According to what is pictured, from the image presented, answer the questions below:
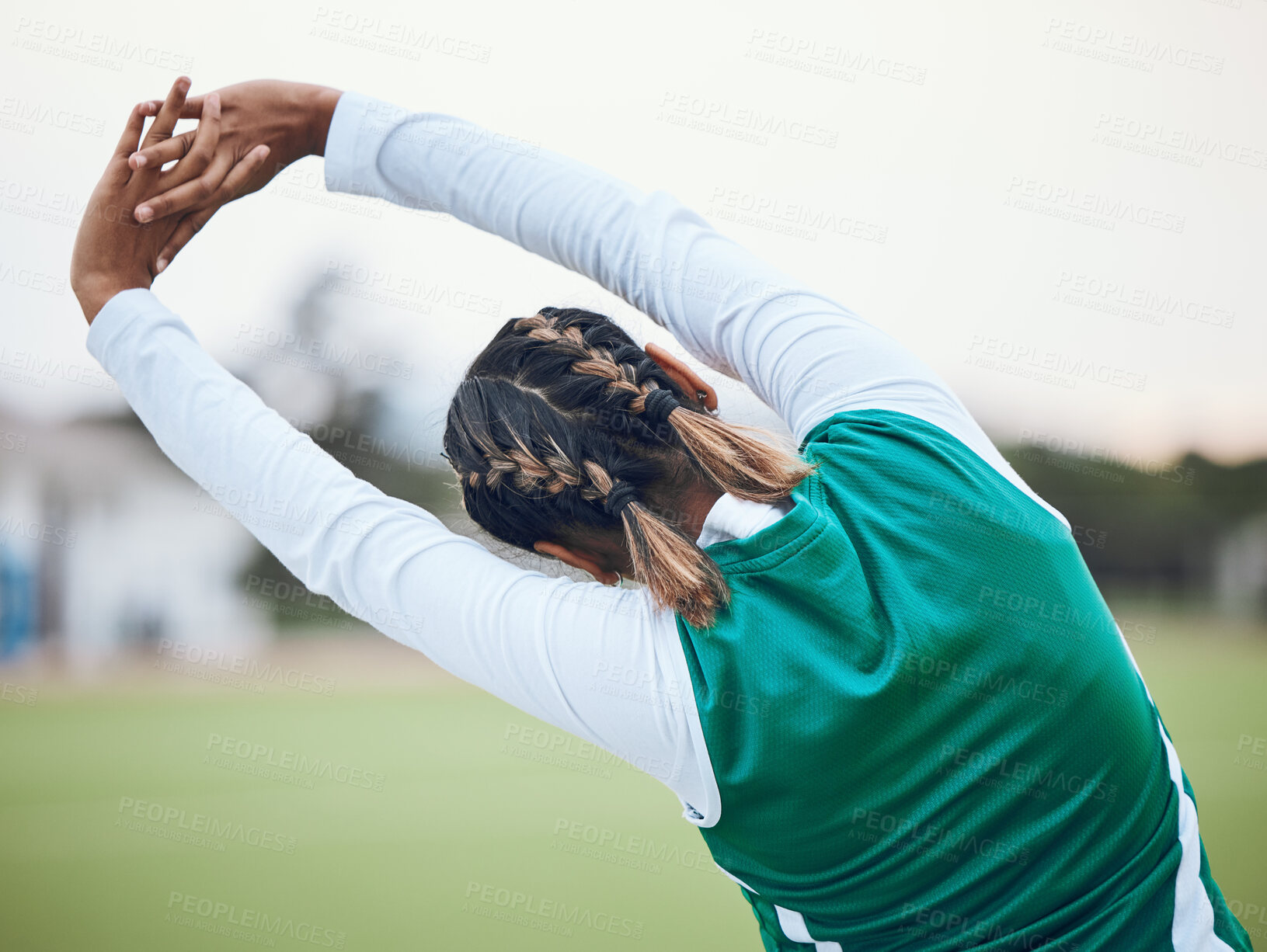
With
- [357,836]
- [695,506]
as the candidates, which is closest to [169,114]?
[695,506]

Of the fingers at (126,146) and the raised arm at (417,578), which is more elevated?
the fingers at (126,146)

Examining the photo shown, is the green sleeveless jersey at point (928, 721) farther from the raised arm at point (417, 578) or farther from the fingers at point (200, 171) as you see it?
the fingers at point (200, 171)

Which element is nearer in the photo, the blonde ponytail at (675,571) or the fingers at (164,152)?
the blonde ponytail at (675,571)

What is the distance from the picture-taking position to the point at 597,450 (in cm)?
59

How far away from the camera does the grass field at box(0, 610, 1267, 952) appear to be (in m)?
1.76

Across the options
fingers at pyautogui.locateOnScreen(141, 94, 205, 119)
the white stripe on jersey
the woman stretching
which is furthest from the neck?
fingers at pyautogui.locateOnScreen(141, 94, 205, 119)

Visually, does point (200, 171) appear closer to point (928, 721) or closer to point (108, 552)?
point (928, 721)

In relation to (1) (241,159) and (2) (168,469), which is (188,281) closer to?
(2) (168,469)

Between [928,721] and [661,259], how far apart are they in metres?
0.37

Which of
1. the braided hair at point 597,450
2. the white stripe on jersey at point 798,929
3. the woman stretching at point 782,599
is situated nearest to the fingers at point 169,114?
the woman stretching at point 782,599

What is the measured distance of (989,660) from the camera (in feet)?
1.72

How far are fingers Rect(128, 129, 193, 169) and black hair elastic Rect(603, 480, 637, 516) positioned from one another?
538mm

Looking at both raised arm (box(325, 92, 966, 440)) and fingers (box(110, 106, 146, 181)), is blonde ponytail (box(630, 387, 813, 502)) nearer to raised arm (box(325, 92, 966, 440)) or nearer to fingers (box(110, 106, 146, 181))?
raised arm (box(325, 92, 966, 440))

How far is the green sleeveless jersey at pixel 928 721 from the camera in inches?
20.0
